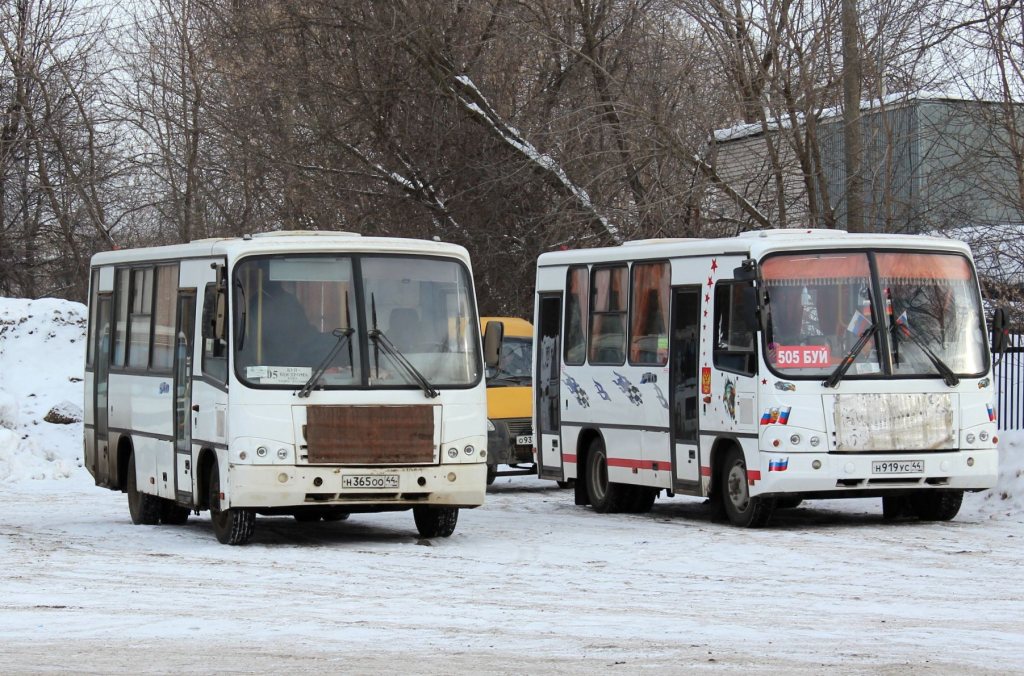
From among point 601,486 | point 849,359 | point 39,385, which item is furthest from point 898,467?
point 39,385

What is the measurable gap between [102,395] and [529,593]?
8840 millimetres

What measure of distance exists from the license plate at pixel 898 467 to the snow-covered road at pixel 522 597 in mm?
578

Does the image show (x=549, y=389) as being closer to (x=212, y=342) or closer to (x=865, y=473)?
(x=865, y=473)

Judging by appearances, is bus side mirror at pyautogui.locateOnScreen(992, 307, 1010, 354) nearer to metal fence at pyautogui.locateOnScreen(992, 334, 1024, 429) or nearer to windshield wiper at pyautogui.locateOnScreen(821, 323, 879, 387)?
windshield wiper at pyautogui.locateOnScreen(821, 323, 879, 387)

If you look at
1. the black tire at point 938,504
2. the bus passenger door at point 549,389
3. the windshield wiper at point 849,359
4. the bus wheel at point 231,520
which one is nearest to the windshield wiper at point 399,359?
the bus wheel at point 231,520

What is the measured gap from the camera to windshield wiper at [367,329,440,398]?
15.9 meters

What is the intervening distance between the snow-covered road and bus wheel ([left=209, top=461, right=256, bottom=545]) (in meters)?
0.20

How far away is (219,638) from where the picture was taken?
10281 millimetres

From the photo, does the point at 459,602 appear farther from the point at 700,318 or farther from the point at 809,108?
the point at 809,108

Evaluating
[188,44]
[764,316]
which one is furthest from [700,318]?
[188,44]

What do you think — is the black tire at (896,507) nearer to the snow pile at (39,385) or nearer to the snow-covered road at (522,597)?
the snow-covered road at (522,597)

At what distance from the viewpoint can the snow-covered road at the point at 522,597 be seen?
9.59 m

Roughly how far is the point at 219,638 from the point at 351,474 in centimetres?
531

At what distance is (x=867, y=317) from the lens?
1753 cm
